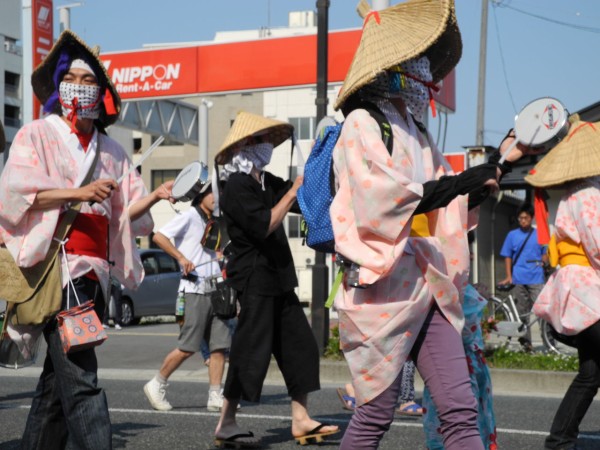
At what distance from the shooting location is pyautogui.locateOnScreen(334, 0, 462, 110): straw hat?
13.2 ft

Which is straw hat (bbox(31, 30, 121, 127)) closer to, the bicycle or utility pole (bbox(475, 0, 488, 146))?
the bicycle

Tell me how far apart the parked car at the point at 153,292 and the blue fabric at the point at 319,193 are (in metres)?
17.7

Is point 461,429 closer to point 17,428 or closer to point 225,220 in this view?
point 225,220

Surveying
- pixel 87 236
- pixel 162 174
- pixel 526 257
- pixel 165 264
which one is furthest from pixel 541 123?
pixel 162 174

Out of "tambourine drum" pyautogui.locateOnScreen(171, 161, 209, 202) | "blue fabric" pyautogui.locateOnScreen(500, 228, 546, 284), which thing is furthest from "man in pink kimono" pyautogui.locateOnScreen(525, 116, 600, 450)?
A: "blue fabric" pyautogui.locateOnScreen(500, 228, 546, 284)

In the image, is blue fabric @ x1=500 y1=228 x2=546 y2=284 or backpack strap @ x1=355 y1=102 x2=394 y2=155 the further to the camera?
blue fabric @ x1=500 y1=228 x2=546 y2=284

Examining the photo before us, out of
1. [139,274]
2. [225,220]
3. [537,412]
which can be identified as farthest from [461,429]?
[537,412]

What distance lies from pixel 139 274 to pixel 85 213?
1.48 ft

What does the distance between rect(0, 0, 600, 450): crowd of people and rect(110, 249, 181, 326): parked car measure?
53.2ft

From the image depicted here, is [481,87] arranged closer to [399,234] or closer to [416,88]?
[416,88]

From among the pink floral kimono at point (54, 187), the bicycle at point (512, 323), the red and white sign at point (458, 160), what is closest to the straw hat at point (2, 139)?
the pink floral kimono at point (54, 187)

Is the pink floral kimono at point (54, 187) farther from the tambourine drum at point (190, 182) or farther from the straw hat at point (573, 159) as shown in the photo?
the straw hat at point (573, 159)

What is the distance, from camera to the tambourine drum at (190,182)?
6.20m

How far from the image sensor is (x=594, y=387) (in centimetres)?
593
